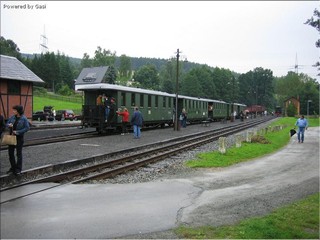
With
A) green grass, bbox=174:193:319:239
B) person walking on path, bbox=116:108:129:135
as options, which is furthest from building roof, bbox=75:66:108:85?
green grass, bbox=174:193:319:239

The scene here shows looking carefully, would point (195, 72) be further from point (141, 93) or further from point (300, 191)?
point (300, 191)

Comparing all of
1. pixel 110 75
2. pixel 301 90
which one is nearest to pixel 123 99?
pixel 110 75

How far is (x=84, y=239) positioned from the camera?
16.9 ft

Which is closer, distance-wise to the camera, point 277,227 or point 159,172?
point 277,227

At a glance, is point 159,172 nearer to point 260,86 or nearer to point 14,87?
point 14,87

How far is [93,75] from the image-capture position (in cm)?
8150

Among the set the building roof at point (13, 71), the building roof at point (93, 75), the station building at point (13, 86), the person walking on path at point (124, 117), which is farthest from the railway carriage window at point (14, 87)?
the building roof at point (93, 75)

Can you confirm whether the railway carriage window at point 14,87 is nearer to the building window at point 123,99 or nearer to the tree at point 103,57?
the building window at point 123,99

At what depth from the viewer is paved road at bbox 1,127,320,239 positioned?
18.4 ft

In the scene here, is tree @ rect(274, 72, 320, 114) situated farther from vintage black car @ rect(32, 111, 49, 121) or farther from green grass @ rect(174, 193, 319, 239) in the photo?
green grass @ rect(174, 193, 319, 239)

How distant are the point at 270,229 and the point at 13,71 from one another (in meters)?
25.7

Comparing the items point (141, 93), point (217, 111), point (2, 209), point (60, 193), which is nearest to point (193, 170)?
point (60, 193)

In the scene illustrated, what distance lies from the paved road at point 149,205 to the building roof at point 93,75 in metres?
71.2

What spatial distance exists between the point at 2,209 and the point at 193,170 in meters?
6.57
